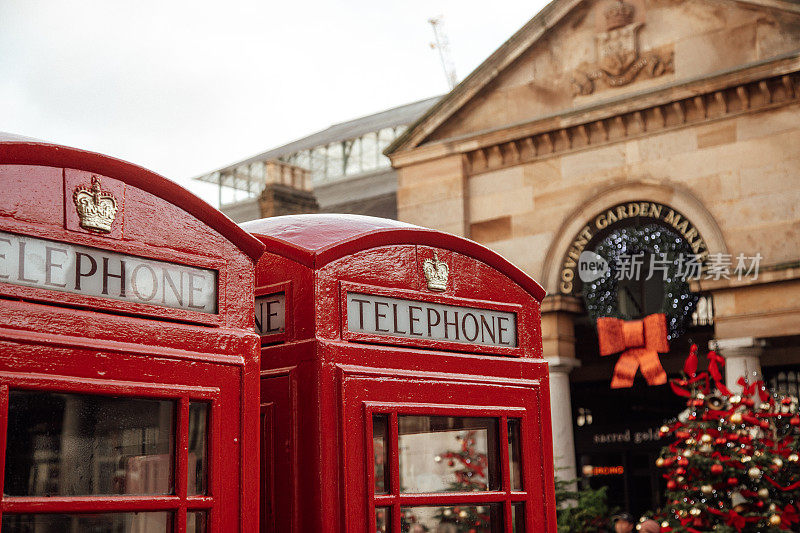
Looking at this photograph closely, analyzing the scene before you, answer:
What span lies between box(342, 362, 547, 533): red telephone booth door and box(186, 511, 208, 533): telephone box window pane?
0.63 meters

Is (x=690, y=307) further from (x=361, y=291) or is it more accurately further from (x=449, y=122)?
(x=361, y=291)

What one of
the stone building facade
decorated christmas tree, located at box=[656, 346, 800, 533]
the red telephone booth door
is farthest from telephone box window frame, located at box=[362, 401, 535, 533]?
the stone building facade

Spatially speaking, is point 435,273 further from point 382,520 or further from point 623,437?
point 623,437

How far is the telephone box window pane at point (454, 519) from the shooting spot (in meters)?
4.04

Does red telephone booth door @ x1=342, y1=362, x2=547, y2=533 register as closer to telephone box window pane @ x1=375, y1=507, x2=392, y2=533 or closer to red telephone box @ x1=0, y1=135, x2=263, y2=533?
telephone box window pane @ x1=375, y1=507, x2=392, y2=533

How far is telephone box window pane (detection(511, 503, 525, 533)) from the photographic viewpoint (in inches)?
175

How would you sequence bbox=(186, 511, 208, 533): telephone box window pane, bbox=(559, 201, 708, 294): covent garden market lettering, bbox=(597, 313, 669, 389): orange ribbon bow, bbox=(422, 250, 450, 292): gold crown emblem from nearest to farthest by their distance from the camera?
bbox=(186, 511, 208, 533): telephone box window pane
bbox=(422, 250, 450, 292): gold crown emblem
bbox=(559, 201, 708, 294): covent garden market lettering
bbox=(597, 313, 669, 389): orange ribbon bow

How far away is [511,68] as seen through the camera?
1808cm

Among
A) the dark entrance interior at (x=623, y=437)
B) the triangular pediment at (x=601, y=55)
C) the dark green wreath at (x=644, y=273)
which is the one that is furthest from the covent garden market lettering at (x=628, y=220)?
the dark entrance interior at (x=623, y=437)

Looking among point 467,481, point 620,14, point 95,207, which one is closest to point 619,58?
point 620,14

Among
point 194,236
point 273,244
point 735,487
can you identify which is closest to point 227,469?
point 194,236

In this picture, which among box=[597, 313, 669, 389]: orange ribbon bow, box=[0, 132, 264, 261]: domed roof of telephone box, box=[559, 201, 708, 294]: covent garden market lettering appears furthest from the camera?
box=[597, 313, 669, 389]: orange ribbon bow

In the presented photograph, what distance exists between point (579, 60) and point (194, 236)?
48.2 ft

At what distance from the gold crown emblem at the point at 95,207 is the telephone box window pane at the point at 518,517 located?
2206 millimetres
